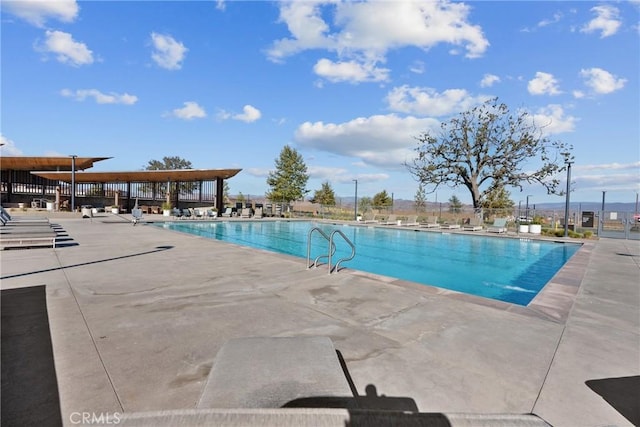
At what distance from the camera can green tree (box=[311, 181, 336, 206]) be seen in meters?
39.5

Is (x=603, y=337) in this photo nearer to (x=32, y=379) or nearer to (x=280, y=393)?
(x=280, y=393)

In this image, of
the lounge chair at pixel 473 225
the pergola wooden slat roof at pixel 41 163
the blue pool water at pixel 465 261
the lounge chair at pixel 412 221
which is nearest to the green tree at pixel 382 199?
the lounge chair at pixel 412 221

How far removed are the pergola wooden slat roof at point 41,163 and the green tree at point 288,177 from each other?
1714cm

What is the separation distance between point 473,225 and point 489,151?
9.25m

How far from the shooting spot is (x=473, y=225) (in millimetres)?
20719

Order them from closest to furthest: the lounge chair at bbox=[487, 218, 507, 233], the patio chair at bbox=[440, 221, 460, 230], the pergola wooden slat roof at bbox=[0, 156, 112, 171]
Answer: the lounge chair at bbox=[487, 218, 507, 233], the patio chair at bbox=[440, 221, 460, 230], the pergola wooden slat roof at bbox=[0, 156, 112, 171]

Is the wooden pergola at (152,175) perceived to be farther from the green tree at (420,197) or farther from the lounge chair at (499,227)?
the green tree at (420,197)

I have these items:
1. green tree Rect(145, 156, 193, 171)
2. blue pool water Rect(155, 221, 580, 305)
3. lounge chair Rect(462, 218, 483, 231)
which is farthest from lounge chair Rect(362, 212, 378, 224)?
green tree Rect(145, 156, 193, 171)

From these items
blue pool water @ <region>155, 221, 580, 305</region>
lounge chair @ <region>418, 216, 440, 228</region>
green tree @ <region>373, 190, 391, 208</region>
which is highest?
green tree @ <region>373, 190, 391, 208</region>

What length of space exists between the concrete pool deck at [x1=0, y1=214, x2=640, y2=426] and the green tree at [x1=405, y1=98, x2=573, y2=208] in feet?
73.4

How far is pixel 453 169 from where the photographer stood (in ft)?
90.3

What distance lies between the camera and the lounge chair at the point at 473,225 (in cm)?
1992

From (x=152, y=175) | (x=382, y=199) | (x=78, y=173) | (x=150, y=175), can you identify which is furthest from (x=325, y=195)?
(x=78, y=173)

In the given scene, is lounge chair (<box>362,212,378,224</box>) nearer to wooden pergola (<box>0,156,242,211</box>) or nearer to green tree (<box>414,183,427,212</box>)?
wooden pergola (<box>0,156,242,211</box>)
